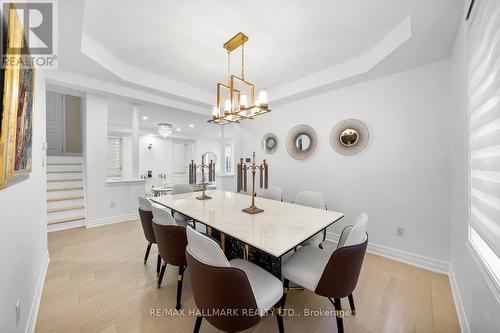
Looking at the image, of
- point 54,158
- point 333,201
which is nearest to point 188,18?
point 333,201

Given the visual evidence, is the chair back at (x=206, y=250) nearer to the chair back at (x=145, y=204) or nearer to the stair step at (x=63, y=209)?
the chair back at (x=145, y=204)

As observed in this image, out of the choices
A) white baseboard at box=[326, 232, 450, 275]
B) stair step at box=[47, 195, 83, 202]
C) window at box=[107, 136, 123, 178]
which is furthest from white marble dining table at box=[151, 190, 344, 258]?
window at box=[107, 136, 123, 178]

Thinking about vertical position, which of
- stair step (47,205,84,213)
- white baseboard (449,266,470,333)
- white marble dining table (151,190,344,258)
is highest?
white marble dining table (151,190,344,258)

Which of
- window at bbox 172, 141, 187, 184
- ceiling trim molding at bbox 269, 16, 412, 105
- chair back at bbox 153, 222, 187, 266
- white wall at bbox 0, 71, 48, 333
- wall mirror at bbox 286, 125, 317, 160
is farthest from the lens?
window at bbox 172, 141, 187, 184

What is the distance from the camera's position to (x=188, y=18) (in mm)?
1901

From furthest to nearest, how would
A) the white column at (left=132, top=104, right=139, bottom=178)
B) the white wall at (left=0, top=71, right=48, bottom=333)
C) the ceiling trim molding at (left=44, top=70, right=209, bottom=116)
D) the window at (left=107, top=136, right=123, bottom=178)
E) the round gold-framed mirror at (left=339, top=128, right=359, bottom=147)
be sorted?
1. the window at (left=107, top=136, right=123, bottom=178)
2. the white column at (left=132, top=104, right=139, bottom=178)
3. the round gold-framed mirror at (left=339, top=128, right=359, bottom=147)
4. the ceiling trim molding at (left=44, top=70, right=209, bottom=116)
5. the white wall at (left=0, top=71, right=48, bottom=333)

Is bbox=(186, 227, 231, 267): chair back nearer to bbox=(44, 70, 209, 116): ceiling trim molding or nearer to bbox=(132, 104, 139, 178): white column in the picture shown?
bbox=(44, 70, 209, 116): ceiling trim molding

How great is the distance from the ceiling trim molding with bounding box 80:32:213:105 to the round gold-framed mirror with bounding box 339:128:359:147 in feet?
8.56

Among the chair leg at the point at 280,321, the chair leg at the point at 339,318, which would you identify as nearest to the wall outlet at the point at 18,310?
the chair leg at the point at 280,321

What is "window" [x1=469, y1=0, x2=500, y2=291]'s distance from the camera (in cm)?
100

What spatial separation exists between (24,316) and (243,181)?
6.03ft

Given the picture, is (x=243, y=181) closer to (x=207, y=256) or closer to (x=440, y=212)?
(x=207, y=256)

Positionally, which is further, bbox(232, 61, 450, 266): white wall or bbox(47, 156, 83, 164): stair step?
bbox(47, 156, 83, 164): stair step

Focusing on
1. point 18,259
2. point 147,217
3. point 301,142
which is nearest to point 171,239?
point 147,217
